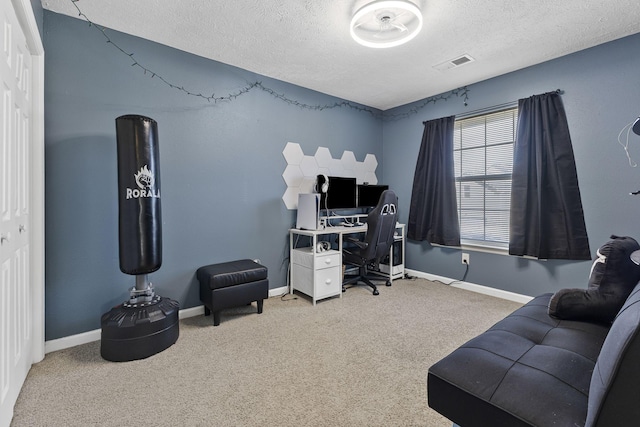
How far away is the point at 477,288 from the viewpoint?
10.6 feet

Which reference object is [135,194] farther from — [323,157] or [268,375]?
[323,157]

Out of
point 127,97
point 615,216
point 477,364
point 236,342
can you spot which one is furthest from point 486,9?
point 236,342

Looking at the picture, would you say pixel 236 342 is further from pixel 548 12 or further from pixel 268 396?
pixel 548 12

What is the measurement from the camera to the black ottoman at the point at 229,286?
2338mm

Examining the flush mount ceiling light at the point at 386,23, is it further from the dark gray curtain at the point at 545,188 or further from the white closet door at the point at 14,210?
the white closet door at the point at 14,210

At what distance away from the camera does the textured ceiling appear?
6.44 ft

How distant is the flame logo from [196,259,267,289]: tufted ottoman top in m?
0.83

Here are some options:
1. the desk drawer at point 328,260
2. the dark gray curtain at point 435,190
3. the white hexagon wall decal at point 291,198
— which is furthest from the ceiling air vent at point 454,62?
the desk drawer at point 328,260

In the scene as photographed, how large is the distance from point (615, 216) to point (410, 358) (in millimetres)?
2083

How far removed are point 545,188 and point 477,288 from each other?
1209 mm

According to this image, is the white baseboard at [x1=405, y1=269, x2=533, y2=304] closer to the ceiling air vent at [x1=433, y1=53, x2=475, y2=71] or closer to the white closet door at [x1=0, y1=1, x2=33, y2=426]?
the ceiling air vent at [x1=433, y1=53, x2=475, y2=71]

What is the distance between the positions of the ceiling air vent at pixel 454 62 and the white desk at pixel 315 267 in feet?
5.75

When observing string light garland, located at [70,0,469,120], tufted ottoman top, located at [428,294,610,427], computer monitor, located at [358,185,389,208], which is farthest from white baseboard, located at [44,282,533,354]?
string light garland, located at [70,0,469,120]

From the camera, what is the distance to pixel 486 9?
199 centimetres
